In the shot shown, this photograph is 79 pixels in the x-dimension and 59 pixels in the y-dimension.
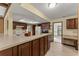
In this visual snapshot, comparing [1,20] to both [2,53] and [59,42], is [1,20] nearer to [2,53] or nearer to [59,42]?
[2,53]

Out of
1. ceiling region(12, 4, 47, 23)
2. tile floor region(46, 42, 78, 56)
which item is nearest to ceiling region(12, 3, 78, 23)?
ceiling region(12, 4, 47, 23)

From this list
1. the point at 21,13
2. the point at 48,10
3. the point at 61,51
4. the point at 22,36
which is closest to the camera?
the point at 22,36

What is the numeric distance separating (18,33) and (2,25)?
81 centimetres

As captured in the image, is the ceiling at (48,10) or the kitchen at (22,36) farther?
the ceiling at (48,10)

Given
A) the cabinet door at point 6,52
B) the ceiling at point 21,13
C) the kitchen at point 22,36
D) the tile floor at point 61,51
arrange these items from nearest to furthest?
the cabinet door at point 6,52 < the kitchen at point 22,36 < the ceiling at point 21,13 < the tile floor at point 61,51

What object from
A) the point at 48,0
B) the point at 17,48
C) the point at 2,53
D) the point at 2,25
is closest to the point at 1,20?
the point at 2,25

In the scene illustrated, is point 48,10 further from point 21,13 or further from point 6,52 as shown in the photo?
point 6,52

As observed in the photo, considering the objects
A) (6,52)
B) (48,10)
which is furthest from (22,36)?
(48,10)

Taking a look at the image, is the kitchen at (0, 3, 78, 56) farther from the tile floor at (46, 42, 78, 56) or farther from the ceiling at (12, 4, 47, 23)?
the tile floor at (46, 42, 78, 56)

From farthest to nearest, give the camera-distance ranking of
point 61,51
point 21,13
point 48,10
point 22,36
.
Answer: point 61,51, point 48,10, point 21,13, point 22,36

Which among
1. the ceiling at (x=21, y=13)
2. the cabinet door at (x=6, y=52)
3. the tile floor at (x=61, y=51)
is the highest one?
the ceiling at (x=21, y=13)

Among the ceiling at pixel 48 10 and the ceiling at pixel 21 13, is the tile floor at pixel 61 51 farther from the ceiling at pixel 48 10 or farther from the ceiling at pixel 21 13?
the ceiling at pixel 21 13

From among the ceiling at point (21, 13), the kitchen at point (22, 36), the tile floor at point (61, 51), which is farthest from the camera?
the tile floor at point (61, 51)

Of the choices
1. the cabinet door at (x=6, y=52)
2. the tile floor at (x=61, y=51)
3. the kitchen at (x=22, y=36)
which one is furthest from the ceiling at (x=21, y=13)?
the tile floor at (x=61, y=51)
